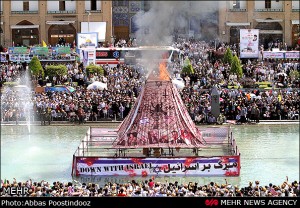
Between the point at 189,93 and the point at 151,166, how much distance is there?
61.3 ft

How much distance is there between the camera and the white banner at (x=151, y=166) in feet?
98.5

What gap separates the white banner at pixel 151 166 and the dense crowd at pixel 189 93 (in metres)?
15.0

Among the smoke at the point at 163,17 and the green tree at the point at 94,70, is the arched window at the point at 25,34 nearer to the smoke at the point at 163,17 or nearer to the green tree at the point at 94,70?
the green tree at the point at 94,70

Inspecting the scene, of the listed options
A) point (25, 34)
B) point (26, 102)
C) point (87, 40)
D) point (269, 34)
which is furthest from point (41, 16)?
point (26, 102)

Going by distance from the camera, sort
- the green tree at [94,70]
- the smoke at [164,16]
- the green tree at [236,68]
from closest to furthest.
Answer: the smoke at [164,16], the green tree at [94,70], the green tree at [236,68]

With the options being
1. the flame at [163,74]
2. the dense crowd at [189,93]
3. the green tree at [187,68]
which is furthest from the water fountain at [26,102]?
the flame at [163,74]

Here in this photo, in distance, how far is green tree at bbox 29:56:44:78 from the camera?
56156mm

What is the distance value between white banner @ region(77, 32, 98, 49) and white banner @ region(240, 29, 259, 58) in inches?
425

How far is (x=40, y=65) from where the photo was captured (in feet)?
187

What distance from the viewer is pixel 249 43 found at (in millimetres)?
59531
